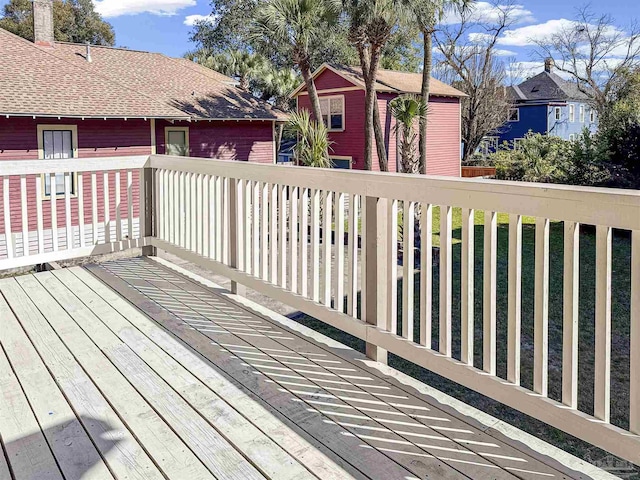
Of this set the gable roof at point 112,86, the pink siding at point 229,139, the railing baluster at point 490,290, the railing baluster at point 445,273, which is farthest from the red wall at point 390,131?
the railing baluster at point 490,290

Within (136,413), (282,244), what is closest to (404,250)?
(282,244)

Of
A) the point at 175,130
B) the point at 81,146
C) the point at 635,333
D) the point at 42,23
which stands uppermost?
the point at 42,23

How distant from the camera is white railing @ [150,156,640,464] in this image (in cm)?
171

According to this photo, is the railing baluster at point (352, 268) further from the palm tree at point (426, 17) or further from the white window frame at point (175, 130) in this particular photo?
the white window frame at point (175, 130)

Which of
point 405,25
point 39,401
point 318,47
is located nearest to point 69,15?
point 318,47

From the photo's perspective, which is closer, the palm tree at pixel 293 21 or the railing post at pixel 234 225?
the railing post at pixel 234 225

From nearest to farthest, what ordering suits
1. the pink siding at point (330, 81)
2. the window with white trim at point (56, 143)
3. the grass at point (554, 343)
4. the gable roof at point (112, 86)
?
the grass at point (554, 343)
the gable roof at point (112, 86)
the window with white trim at point (56, 143)
the pink siding at point (330, 81)

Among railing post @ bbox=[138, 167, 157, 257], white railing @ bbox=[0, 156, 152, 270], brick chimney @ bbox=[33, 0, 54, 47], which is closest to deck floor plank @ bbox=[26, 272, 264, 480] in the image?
white railing @ bbox=[0, 156, 152, 270]

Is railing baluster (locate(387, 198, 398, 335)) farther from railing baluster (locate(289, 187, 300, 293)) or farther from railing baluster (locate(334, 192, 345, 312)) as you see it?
railing baluster (locate(289, 187, 300, 293))

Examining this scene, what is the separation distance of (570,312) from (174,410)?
145 centimetres

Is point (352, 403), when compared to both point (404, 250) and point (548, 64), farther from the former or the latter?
point (548, 64)

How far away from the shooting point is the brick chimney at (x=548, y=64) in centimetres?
3011

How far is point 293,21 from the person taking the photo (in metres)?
13.6

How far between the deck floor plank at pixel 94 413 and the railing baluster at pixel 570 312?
1.31 m
